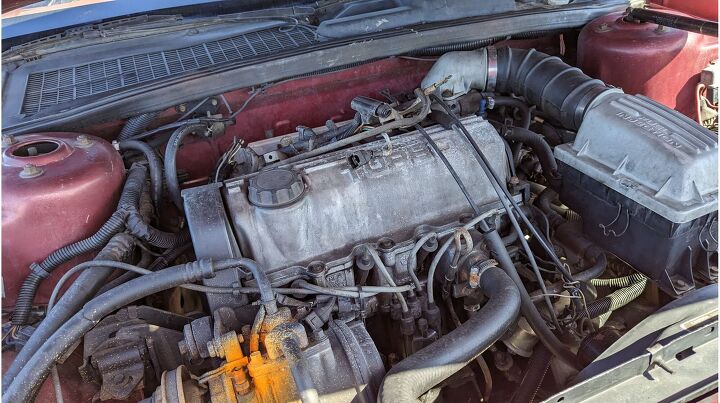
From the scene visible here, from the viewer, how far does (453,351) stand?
4.28 ft

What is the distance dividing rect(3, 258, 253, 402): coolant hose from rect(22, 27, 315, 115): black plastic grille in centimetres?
91

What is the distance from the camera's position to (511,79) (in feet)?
7.00

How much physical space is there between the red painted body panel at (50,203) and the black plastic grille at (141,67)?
40 cm

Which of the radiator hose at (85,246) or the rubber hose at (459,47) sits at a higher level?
the rubber hose at (459,47)

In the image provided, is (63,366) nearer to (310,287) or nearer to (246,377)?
(246,377)

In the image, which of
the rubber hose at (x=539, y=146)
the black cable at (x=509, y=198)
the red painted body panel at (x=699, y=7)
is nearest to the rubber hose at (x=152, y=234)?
the black cable at (x=509, y=198)

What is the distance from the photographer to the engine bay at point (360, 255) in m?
1.28

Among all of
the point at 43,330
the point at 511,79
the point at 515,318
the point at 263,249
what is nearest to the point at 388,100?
the point at 511,79

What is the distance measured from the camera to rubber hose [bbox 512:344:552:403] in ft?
5.12

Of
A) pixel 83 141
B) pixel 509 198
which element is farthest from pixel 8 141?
pixel 509 198

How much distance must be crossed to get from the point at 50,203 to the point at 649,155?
5.68 ft

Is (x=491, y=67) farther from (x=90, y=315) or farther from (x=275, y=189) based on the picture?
(x=90, y=315)

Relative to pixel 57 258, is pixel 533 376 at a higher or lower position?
lower

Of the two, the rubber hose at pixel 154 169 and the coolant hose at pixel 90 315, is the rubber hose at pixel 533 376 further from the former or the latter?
the rubber hose at pixel 154 169
